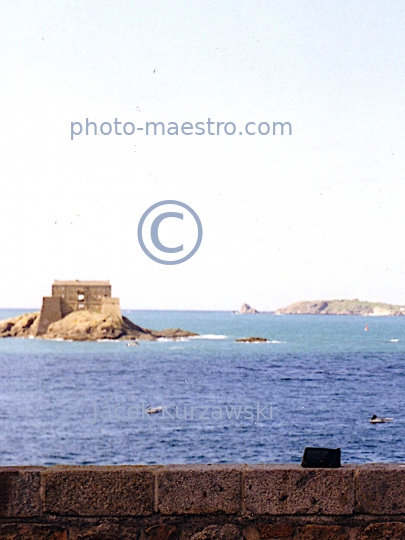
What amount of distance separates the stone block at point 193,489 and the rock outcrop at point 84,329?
104216 mm

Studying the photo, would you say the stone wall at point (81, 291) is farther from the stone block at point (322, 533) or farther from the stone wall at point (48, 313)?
the stone block at point (322, 533)

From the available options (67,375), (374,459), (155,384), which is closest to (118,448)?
(374,459)

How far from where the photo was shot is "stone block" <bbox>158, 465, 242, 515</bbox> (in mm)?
5008

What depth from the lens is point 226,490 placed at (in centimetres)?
500

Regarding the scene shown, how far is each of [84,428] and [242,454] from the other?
1694 centimetres

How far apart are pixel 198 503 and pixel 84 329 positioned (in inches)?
4139

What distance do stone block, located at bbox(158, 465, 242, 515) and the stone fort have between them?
334 feet

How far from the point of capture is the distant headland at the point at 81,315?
10669cm

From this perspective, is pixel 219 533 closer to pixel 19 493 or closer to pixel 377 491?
pixel 377 491

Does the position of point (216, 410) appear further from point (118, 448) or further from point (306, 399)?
point (118, 448)

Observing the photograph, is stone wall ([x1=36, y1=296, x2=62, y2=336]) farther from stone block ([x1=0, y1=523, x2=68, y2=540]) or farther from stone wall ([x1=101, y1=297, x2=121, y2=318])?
stone block ([x1=0, y1=523, x2=68, y2=540])

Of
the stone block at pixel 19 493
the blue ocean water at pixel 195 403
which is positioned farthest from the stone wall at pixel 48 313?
the stone block at pixel 19 493

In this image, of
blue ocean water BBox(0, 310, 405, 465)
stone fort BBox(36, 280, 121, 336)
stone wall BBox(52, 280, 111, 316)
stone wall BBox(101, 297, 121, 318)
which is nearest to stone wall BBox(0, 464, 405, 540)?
blue ocean water BBox(0, 310, 405, 465)

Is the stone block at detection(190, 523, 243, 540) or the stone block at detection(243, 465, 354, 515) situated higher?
the stone block at detection(243, 465, 354, 515)
